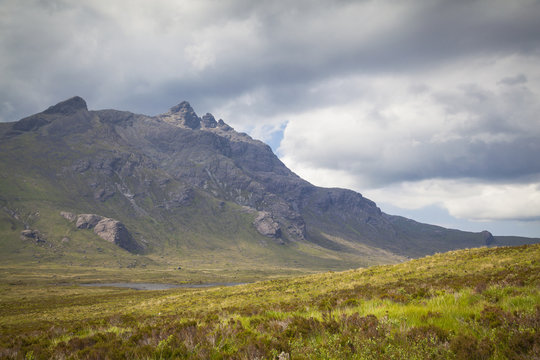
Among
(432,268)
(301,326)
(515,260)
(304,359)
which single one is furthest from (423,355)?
(432,268)

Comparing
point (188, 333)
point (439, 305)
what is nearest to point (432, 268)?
point (439, 305)

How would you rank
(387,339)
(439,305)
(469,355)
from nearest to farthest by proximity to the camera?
(469,355), (387,339), (439,305)

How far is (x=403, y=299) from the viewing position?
11.9 meters

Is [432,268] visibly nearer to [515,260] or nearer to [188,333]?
[515,260]

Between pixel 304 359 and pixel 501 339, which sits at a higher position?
pixel 501 339

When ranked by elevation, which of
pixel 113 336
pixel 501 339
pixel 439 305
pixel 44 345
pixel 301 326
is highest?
pixel 501 339

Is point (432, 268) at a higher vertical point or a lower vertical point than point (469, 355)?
lower

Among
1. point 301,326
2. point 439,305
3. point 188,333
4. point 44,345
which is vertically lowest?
point 44,345

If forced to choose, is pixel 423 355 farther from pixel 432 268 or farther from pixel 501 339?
pixel 432 268

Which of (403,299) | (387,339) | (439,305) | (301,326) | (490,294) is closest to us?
(387,339)

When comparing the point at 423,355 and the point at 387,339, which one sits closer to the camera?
the point at 423,355

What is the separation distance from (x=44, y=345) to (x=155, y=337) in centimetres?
465

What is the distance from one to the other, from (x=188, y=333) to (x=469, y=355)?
7.17m

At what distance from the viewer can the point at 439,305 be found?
9.29m
